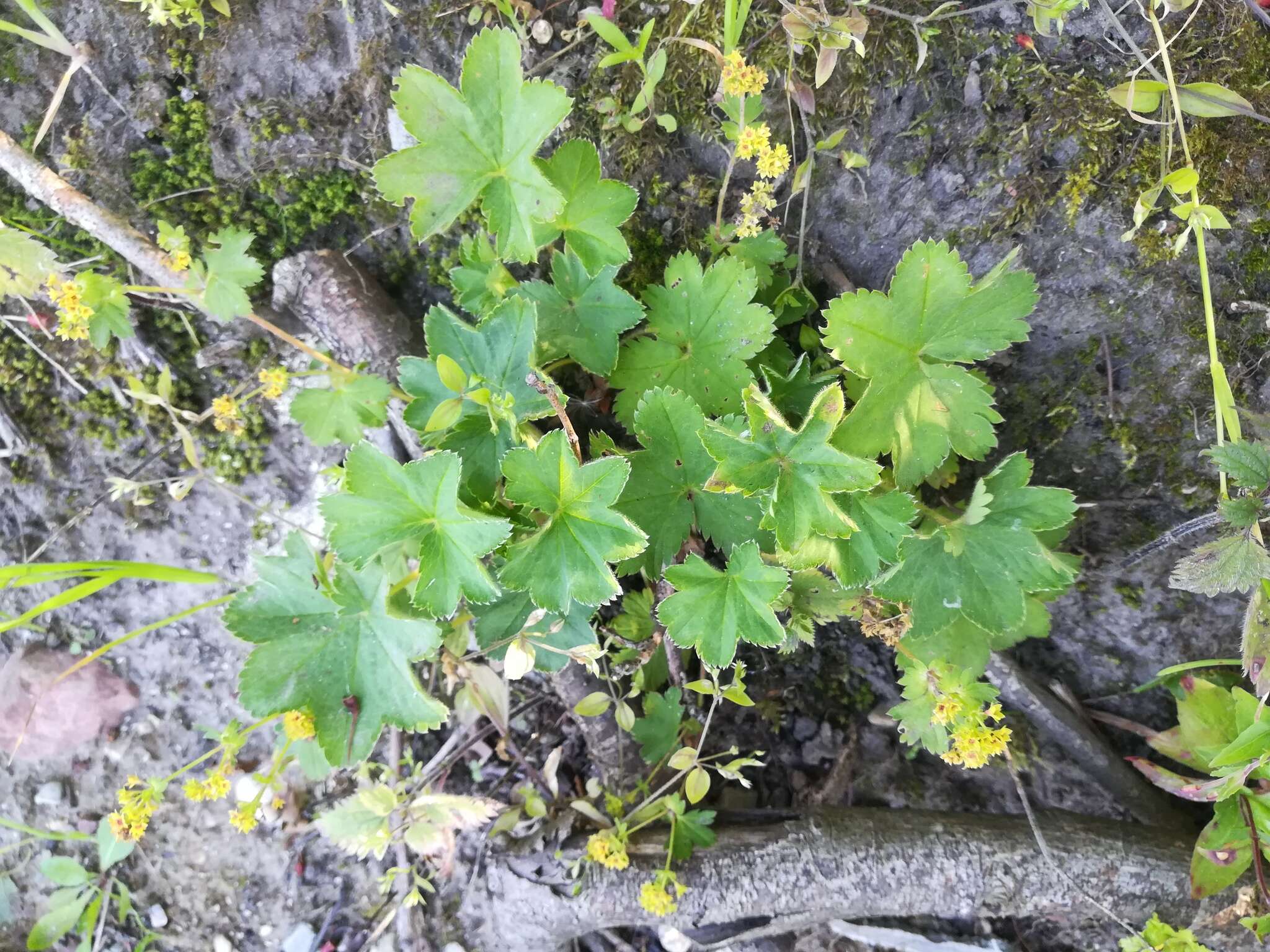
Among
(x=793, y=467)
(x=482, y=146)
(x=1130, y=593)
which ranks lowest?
(x=1130, y=593)

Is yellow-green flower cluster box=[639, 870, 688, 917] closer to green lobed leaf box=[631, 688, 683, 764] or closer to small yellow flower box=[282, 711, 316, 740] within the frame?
green lobed leaf box=[631, 688, 683, 764]

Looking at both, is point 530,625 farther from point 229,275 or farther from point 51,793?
point 51,793

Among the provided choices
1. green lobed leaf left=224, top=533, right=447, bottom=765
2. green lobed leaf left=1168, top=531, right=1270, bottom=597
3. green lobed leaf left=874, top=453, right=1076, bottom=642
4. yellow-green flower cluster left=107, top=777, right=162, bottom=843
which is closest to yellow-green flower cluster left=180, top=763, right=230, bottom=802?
yellow-green flower cluster left=107, top=777, right=162, bottom=843

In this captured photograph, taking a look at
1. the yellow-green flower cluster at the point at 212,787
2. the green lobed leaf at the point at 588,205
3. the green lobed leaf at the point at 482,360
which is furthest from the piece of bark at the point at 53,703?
the green lobed leaf at the point at 588,205

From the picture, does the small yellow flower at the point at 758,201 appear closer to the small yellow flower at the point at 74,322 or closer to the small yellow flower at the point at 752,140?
the small yellow flower at the point at 752,140

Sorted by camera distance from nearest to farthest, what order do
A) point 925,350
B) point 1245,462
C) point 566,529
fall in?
point 1245,462
point 566,529
point 925,350

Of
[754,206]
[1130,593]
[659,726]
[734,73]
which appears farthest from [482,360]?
[1130,593]

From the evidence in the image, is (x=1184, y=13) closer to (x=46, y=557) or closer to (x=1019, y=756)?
(x=1019, y=756)
